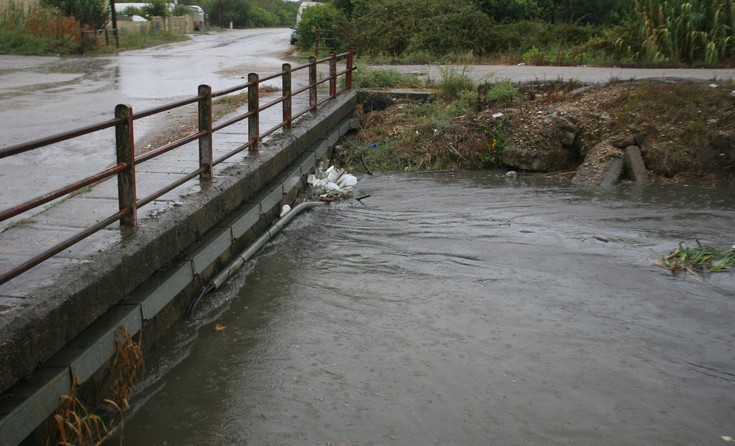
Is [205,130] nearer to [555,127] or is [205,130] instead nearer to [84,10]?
[555,127]

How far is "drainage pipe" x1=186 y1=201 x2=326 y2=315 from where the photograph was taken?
6.88 m

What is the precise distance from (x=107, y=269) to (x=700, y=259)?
5.87 meters

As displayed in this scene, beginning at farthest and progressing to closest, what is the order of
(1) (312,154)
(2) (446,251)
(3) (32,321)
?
1. (1) (312,154)
2. (2) (446,251)
3. (3) (32,321)

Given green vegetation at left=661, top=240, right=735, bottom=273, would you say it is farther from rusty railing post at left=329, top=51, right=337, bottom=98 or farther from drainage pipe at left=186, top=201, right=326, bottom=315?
rusty railing post at left=329, top=51, right=337, bottom=98

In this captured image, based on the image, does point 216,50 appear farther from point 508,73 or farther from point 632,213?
point 632,213

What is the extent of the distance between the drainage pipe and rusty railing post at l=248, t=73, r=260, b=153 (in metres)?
0.94

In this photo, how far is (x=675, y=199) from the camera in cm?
1048

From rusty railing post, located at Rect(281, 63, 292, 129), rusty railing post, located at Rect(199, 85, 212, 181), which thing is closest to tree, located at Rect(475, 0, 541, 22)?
rusty railing post, located at Rect(281, 63, 292, 129)

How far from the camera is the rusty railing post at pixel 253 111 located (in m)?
8.81

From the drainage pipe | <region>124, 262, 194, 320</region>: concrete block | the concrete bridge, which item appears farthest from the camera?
the drainage pipe

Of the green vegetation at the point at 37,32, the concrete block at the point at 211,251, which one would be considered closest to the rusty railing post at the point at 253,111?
the concrete block at the point at 211,251

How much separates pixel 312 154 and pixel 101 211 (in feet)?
17.8

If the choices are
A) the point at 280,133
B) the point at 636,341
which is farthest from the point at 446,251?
the point at 280,133

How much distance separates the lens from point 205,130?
7.50 m
